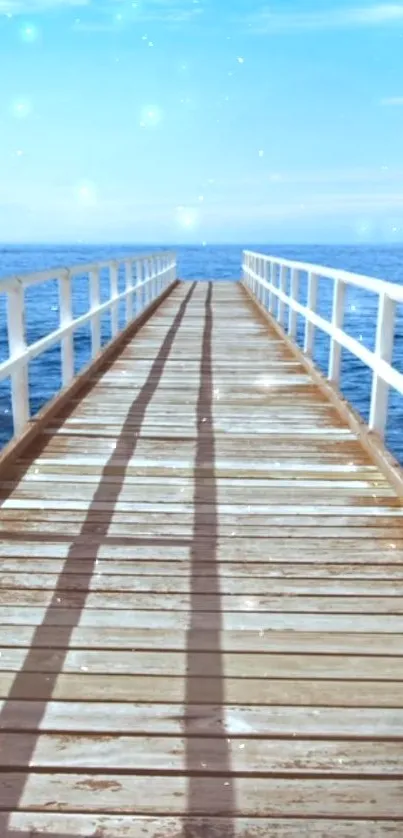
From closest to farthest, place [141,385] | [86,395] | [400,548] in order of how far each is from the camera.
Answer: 1. [400,548]
2. [86,395]
3. [141,385]

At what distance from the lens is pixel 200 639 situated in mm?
3119

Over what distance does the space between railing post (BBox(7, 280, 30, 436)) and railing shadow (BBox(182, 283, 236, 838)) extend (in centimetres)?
138

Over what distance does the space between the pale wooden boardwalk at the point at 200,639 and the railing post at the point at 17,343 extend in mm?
272

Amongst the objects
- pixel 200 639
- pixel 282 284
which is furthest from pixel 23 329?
pixel 282 284

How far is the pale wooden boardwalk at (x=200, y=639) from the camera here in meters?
2.29

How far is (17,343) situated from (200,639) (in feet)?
9.69

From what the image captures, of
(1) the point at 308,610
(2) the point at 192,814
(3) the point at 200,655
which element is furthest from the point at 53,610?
(2) the point at 192,814

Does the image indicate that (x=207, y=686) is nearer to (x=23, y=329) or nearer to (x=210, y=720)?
(x=210, y=720)

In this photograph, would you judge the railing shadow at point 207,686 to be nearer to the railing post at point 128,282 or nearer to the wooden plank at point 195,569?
the wooden plank at point 195,569

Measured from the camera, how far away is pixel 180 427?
21.0 feet

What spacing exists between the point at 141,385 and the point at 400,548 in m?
4.62

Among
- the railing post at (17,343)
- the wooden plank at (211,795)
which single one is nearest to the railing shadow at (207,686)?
the wooden plank at (211,795)

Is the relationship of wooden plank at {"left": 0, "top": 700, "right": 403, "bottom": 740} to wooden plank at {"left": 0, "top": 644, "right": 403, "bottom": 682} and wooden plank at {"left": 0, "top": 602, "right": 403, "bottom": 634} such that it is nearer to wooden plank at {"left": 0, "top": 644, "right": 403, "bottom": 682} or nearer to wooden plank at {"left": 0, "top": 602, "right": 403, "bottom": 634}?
wooden plank at {"left": 0, "top": 644, "right": 403, "bottom": 682}

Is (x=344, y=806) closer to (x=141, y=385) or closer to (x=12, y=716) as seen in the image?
(x=12, y=716)
